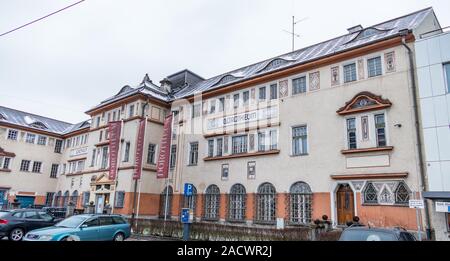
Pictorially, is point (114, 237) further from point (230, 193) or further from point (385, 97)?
point (385, 97)

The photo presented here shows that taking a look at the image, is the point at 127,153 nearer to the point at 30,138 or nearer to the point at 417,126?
the point at 30,138

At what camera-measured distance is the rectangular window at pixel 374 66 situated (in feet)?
62.0

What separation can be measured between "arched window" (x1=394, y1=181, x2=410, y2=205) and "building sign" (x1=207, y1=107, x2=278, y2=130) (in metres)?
9.33

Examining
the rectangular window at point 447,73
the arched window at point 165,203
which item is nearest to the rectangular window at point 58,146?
the arched window at point 165,203

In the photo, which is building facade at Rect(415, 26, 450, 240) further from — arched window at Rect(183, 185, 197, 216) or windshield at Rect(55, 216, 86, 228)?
arched window at Rect(183, 185, 197, 216)

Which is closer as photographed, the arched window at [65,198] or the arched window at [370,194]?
the arched window at [370,194]

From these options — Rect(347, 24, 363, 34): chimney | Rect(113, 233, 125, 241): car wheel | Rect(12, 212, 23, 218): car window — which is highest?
Rect(347, 24, 363, 34): chimney

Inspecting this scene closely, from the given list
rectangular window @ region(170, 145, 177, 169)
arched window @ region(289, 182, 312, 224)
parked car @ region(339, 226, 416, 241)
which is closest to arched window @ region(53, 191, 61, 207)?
rectangular window @ region(170, 145, 177, 169)

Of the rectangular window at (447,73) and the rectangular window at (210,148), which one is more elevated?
the rectangular window at (447,73)

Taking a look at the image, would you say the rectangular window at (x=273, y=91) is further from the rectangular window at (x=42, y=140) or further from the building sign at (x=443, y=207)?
the rectangular window at (x=42, y=140)

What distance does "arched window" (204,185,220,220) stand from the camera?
24.6m

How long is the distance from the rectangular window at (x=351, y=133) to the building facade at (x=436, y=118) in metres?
3.70

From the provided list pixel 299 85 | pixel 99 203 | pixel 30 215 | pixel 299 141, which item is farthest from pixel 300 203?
pixel 99 203
